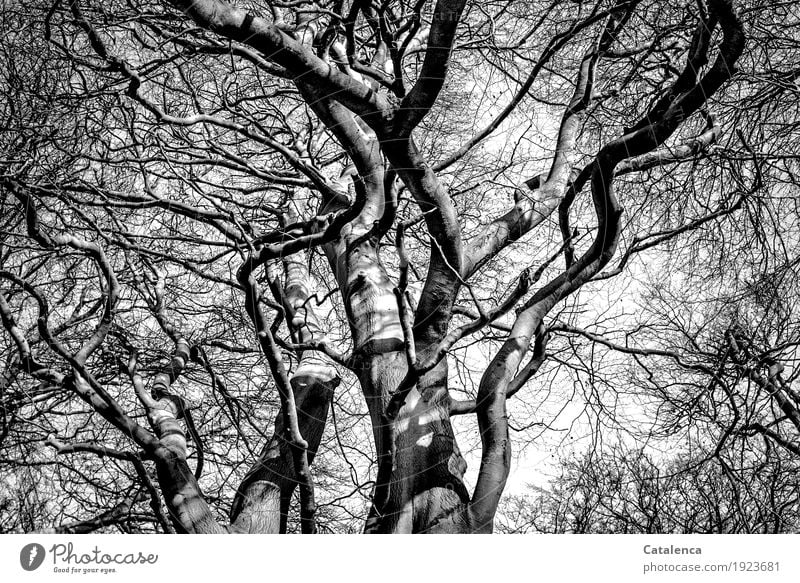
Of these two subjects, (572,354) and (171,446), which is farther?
(572,354)

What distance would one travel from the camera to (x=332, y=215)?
12.5 ft

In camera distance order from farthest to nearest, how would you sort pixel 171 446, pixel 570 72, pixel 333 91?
pixel 570 72
pixel 171 446
pixel 333 91

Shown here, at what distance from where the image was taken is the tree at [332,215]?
2.95 m

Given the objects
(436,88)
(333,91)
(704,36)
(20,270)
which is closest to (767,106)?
(704,36)

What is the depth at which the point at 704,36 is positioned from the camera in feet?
9.13

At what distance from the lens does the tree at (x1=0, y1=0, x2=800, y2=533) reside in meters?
2.95

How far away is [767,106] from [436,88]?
56.2 inches

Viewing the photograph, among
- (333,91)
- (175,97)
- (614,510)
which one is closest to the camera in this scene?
(333,91)

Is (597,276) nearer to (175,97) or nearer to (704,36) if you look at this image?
(704,36)

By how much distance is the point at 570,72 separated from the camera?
3.84 meters

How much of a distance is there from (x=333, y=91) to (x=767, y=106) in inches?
68.0
